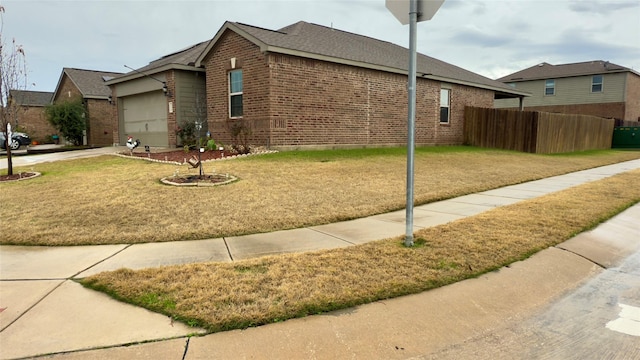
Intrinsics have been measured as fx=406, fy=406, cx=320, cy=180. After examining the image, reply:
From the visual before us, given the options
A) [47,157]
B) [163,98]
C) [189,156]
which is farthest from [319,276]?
[163,98]

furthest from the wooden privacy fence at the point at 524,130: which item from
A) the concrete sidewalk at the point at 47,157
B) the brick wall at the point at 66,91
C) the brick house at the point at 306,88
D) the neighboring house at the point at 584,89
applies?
the brick wall at the point at 66,91

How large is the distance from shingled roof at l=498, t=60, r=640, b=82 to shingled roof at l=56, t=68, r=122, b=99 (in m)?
36.6

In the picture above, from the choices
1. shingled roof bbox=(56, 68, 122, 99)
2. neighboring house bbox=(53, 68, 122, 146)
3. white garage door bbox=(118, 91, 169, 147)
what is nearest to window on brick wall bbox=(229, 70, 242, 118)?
white garage door bbox=(118, 91, 169, 147)

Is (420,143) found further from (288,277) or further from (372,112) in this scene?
(288,277)

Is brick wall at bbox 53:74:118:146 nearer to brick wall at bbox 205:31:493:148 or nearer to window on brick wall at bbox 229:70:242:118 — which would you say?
brick wall at bbox 205:31:493:148

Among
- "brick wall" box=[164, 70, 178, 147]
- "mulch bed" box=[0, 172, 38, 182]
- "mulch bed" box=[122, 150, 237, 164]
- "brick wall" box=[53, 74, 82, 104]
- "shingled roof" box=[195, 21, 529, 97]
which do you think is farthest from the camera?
"brick wall" box=[53, 74, 82, 104]

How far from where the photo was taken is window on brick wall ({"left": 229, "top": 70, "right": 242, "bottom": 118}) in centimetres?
1571

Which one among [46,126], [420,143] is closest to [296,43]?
[420,143]

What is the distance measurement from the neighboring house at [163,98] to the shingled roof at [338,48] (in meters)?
1.19

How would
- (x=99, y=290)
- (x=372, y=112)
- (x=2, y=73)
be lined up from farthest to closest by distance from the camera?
(x=372, y=112) < (x=2, y=73) < (x=99, y=290)

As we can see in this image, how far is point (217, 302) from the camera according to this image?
3.39 metres

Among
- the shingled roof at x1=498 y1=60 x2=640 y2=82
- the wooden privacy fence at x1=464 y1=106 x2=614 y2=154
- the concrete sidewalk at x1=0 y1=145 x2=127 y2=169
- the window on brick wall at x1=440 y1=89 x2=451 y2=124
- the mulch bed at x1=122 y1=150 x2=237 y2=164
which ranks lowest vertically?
the concrete sidewalk at x1=0 y1=145 x2=127 y2=169

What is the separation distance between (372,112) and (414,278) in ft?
47.1

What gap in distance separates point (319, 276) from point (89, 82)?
31.9 m
